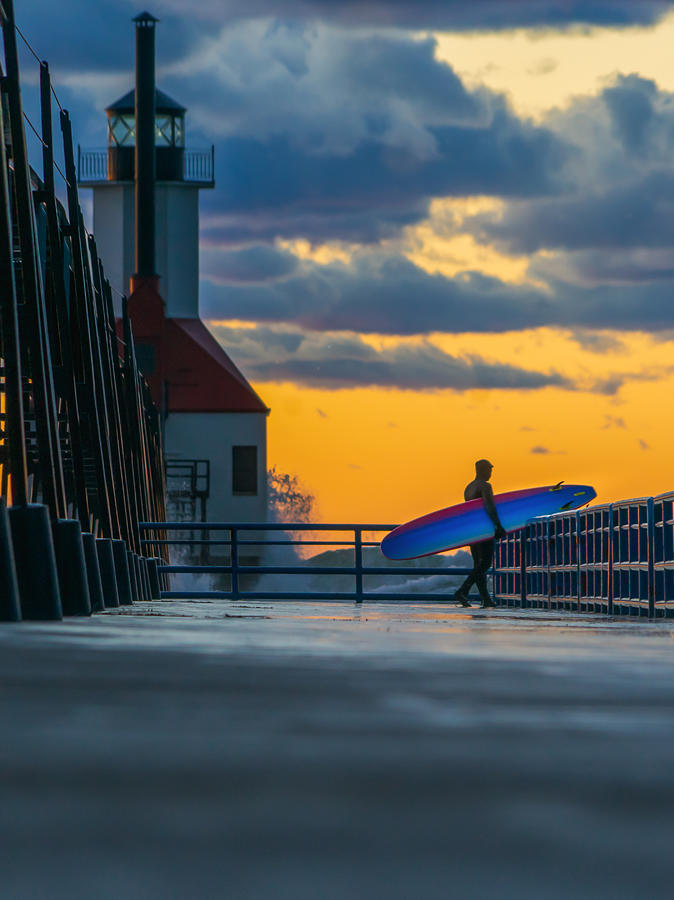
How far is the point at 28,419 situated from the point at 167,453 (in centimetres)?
3430

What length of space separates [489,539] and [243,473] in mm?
38423

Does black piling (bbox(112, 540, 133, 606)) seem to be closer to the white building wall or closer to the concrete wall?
the white building wall

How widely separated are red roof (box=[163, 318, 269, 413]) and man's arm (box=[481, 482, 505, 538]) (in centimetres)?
3911

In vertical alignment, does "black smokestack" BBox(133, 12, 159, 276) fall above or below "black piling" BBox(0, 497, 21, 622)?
above

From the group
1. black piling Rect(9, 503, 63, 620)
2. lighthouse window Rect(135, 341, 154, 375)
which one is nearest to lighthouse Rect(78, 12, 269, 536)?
lighthouse window Rect(135, 341, 154, 375)

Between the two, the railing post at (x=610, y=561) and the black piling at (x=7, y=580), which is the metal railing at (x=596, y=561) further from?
the black piling at (x=7, y=580)

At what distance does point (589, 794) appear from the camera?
253 cm

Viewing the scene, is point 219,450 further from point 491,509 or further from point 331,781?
point 331,781

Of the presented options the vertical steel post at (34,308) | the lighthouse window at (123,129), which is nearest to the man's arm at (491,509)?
the vertical steel post at (34,308)

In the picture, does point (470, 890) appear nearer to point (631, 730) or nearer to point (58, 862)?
point (58, 862)

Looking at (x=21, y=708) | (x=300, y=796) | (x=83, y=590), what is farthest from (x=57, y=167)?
(x=300, y=796)

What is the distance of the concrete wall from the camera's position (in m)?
56.9

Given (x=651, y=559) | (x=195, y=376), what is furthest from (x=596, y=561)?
(x=195, y=376)

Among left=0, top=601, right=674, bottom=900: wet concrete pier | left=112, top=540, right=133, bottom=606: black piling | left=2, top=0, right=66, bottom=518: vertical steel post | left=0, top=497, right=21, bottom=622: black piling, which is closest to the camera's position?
left=0, top=601, right=674, bottom=900: wet concrete pier
